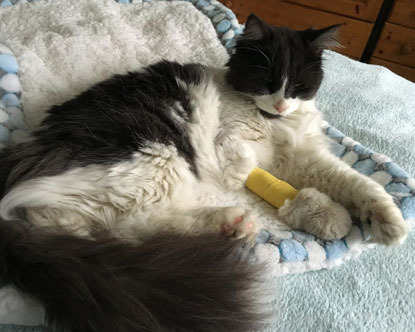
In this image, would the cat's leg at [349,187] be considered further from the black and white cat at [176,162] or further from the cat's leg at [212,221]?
the cat's leg at [212,221]

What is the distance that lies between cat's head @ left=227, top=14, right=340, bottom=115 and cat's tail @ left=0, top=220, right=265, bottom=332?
702mm

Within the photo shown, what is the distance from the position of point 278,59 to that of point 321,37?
197mm

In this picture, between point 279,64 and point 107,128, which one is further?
point 279,64

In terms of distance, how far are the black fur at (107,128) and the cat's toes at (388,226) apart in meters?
0.62

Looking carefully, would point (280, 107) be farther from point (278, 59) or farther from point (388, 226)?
point (388, 226)

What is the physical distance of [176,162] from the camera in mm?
1228

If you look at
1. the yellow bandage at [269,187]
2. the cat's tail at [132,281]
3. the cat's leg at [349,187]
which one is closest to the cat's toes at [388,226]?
the cat's leg at [349,187]

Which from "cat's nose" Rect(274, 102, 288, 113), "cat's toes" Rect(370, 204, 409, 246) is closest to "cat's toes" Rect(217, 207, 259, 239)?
"cat's toes" Rect(370, 204, 409, 246)

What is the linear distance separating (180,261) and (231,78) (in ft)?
2.92

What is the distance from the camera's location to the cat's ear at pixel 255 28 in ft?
4.56

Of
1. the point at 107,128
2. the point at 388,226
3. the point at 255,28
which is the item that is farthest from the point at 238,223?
the point at 255,28

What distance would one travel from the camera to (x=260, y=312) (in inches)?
32.3

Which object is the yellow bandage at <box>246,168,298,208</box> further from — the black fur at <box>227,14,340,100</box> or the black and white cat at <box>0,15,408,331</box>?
the black fur at <box>227,14,340,100</box>

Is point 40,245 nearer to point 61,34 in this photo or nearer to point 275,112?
point 275,112
